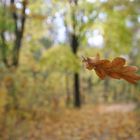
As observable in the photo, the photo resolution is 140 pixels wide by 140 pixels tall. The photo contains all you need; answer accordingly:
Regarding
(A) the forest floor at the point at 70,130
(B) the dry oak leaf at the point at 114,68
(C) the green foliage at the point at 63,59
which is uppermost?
(B) the dry oak leaf at the point at 114,68

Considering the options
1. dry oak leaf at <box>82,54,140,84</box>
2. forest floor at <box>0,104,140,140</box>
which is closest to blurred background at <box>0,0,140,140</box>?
forest floor at <box>0,104,140,140</box>

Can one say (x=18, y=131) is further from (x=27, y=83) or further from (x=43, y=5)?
(x=43, y=5)

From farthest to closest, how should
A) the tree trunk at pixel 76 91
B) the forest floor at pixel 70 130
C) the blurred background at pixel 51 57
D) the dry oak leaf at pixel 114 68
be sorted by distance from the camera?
1. the tree trunk at pixel 76 91
2. the blurred background at pixel 51 57
3. the forest floor at pixel 70 130
4. the dry oak leaf at pixel 114 68

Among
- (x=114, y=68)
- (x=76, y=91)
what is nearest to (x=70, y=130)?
(x=76, y=91)

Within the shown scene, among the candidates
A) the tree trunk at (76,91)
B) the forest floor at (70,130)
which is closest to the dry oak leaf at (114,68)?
the forest floor at (70,130)

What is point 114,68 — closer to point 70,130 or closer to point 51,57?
point 70,130

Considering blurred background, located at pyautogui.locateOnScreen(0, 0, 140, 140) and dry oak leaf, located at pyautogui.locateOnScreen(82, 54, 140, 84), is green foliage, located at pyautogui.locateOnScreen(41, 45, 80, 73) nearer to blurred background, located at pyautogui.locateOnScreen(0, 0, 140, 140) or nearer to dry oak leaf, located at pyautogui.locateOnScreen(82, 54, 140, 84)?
blurred background, located at pyautogui.locateOnScreen(0, 0, 140, 140)

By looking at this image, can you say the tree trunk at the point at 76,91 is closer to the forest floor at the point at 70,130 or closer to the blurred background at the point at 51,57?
the blurred background at the point at 51,57

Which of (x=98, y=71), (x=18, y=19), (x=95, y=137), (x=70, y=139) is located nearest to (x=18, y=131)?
(x=70, y=139)
